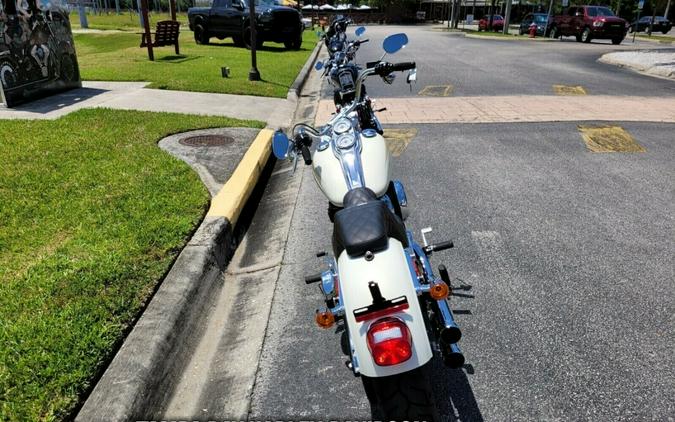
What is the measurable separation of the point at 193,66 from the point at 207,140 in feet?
26.8

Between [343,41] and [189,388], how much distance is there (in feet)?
18.2

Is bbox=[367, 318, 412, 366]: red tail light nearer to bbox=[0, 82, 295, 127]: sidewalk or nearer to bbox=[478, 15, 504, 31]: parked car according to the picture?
bbox=[0, 82, 295, 127]: sidewalk

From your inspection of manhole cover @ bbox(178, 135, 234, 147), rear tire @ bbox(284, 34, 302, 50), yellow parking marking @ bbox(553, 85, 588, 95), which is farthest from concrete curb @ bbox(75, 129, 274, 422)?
rear tire @ bbox(284, 34, 302, 50)

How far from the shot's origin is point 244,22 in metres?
19.5

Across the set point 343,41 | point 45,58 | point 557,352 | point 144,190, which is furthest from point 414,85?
point 557,352

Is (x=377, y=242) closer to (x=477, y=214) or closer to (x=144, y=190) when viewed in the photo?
(x=477, y=214)

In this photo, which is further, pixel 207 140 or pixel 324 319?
pixel 207 140

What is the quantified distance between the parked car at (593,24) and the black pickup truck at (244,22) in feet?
53.5

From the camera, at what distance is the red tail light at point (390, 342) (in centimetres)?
187

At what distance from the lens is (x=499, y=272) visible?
12.2 ft

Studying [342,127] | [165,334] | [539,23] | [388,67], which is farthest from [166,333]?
[539,23]

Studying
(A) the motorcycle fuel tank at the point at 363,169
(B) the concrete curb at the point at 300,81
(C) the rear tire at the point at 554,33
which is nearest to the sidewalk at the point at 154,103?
(B) the concrete curb at the point at 300,81

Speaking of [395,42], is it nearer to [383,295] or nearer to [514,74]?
[383,295]

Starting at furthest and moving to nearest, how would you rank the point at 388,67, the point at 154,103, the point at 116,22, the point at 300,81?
1. the point at 116,22
2. the point at 300,81
3. the point at 154,103
4. the point at 388,67
